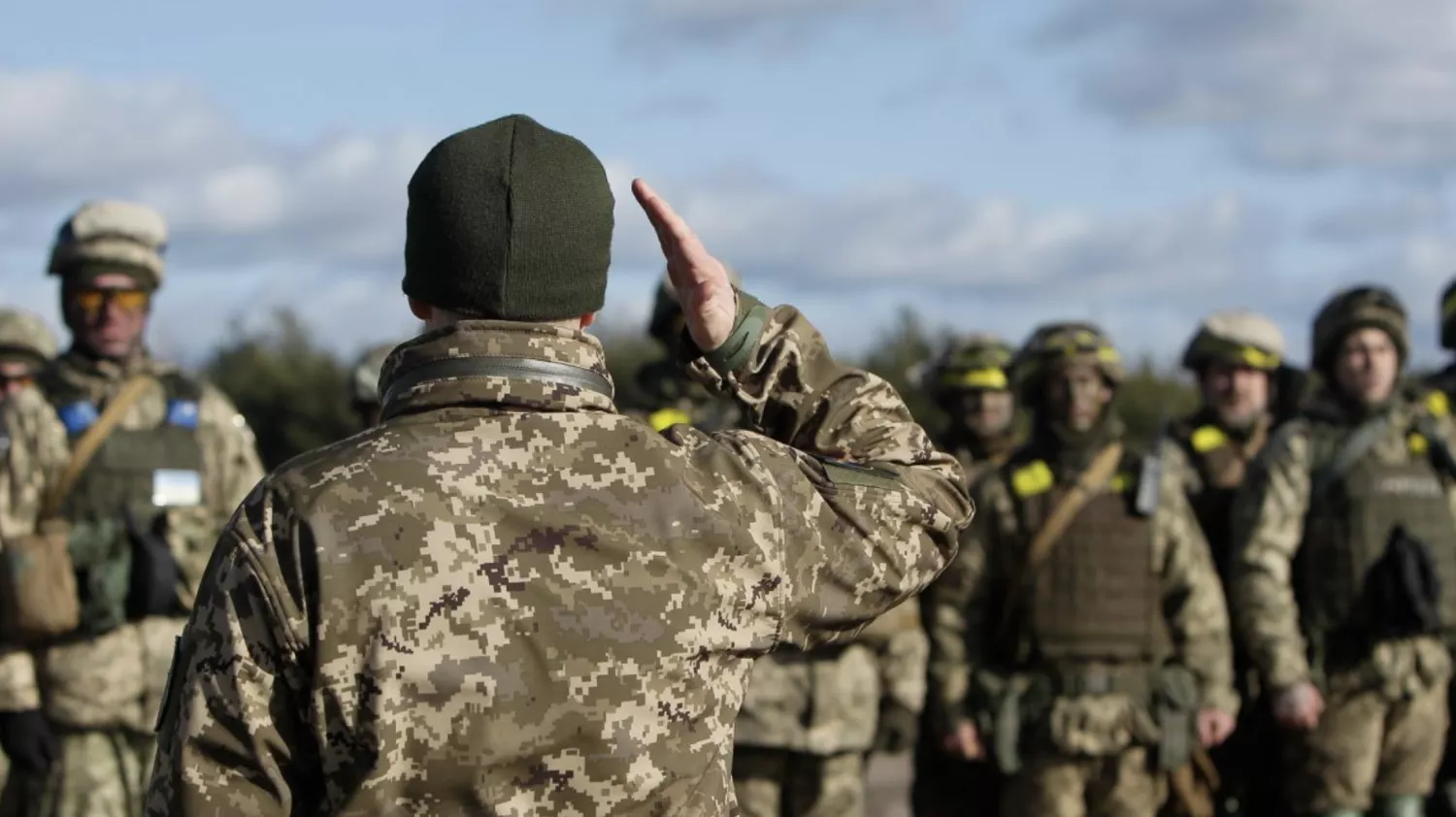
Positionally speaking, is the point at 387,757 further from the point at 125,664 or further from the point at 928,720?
the point at 928,720

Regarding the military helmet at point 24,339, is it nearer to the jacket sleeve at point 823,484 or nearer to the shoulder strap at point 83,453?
the shoulder strap at point 83,453

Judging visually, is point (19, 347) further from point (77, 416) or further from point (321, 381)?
point (321, 381)

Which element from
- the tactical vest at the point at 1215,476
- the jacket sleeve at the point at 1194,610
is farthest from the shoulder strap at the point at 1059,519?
the tactical vest at the point at 1215,476

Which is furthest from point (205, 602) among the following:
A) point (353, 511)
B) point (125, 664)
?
point (125, 664)

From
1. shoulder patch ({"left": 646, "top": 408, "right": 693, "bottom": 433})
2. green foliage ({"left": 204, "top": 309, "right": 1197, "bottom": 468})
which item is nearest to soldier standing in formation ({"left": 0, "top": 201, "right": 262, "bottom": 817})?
shoulder patch ({"left": 646, "top": 408, "right": 693, "bottom": 433})

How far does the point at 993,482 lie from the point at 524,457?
6075 mm

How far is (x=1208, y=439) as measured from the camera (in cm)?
1057

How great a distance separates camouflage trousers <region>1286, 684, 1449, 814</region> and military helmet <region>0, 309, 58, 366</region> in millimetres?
6466

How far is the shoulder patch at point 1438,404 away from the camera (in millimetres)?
9305

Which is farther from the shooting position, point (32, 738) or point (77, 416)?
point (77, 416)

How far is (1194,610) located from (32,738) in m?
4.46

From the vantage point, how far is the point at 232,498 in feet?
26.6

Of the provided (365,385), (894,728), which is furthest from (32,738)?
(894,728)

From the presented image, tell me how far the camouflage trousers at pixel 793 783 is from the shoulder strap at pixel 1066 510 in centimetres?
110
